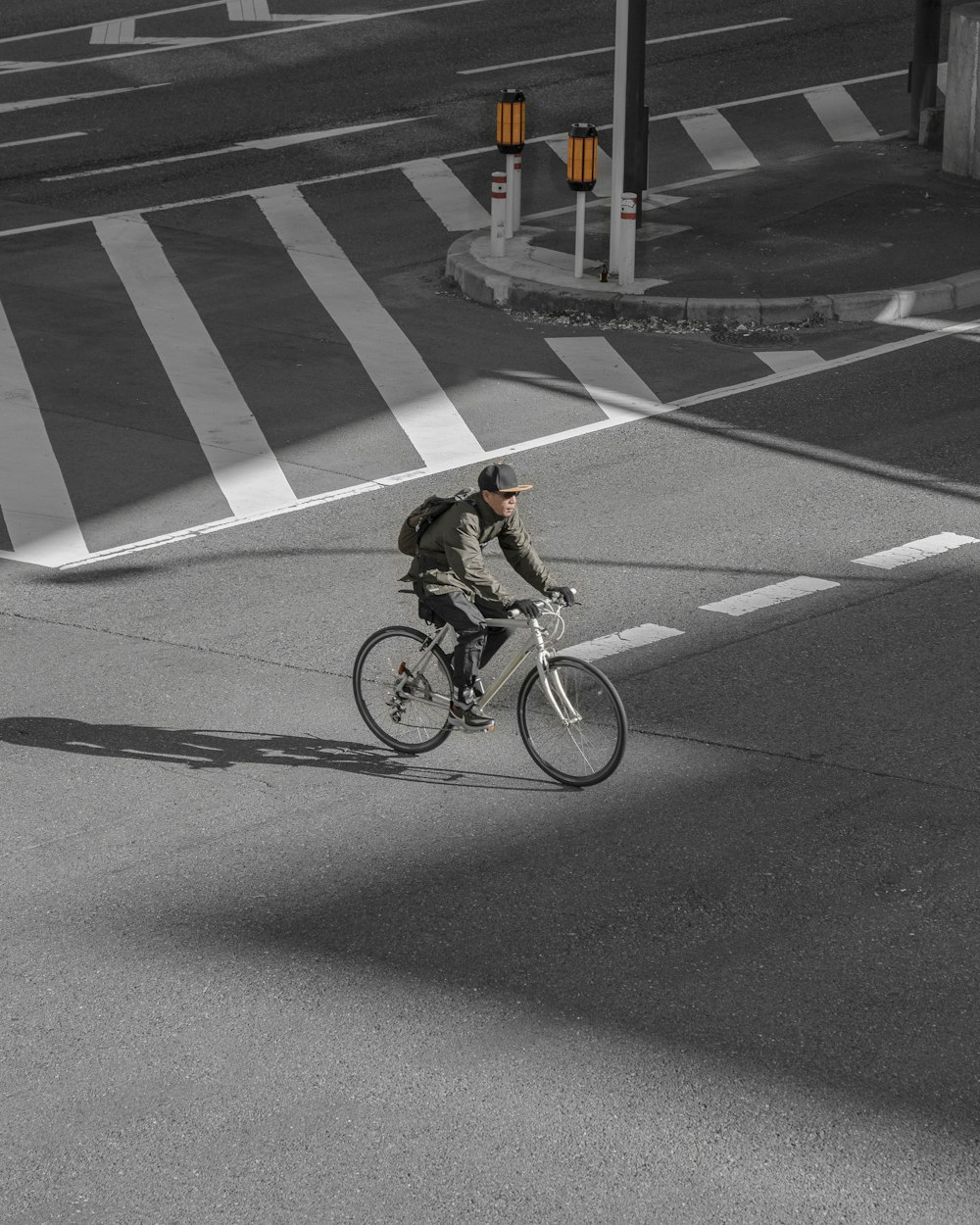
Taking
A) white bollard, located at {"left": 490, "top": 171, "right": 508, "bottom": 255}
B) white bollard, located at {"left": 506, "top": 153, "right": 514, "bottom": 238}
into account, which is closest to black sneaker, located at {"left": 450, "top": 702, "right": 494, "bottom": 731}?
white bollard, located at {"left": 490, "top": 171, "right": 508, "bottom": 255}

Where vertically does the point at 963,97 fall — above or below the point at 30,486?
above

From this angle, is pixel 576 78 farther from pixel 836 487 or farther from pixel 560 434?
pixel 836 487

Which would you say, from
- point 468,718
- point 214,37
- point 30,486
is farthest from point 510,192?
point 214,37

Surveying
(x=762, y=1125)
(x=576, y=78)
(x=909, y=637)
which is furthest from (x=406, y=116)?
(x=762, y=1125)

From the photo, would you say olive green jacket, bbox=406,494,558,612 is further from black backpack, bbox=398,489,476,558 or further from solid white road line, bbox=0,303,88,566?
solid white road line, bbox=0,303,88,566

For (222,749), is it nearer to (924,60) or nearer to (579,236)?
(579,236)

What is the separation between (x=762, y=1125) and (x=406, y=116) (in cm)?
1852

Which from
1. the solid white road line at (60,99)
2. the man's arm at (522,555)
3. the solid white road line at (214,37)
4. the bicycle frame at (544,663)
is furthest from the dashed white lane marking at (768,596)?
the solid white road line at (214,37)

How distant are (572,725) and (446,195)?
12587mm

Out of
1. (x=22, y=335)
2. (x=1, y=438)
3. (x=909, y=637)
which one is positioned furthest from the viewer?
(x=22, y=335)

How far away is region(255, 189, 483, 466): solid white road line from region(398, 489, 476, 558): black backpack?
442 centimetres

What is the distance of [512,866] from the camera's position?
6844mm

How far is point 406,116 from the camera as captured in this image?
21.9 meters

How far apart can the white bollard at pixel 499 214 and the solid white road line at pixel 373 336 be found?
1.31 metres
